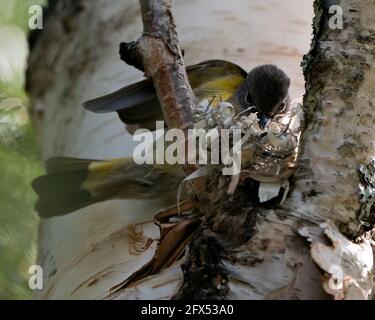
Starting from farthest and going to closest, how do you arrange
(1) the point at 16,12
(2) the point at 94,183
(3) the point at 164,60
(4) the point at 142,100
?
1. (1) the point at 16,12
2. (2) the point at 94,183
3. (4) the point at 142,100
4. (3) the point at 164,60

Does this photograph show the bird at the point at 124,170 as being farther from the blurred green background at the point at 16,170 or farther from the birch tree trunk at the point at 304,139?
the blurred green background at the point at 16,170

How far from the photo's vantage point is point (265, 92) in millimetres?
2975

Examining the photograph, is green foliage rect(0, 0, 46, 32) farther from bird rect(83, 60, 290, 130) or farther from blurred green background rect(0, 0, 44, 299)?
bird rect(83, 60, 290, 130)

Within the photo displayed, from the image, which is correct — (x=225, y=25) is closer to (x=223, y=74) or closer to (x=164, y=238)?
(x=223, y=74)

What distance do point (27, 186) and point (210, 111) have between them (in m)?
1.27

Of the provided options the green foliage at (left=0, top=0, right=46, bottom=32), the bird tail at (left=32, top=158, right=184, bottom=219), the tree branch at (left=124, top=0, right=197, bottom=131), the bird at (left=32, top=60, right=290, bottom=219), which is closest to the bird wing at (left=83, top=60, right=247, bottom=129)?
the bird at (left=32, top=60, right=290, bottom=219)

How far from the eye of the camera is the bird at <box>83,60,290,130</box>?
7.09ft

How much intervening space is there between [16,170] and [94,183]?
48cm

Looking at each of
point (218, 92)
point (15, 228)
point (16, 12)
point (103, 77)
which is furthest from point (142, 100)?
point (16, 12)

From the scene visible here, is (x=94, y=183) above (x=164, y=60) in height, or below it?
below

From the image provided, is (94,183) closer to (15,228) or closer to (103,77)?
(103,77)

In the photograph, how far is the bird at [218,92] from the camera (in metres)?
2.16

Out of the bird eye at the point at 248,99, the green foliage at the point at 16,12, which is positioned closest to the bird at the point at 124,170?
the bird eye at the point at 248,99
